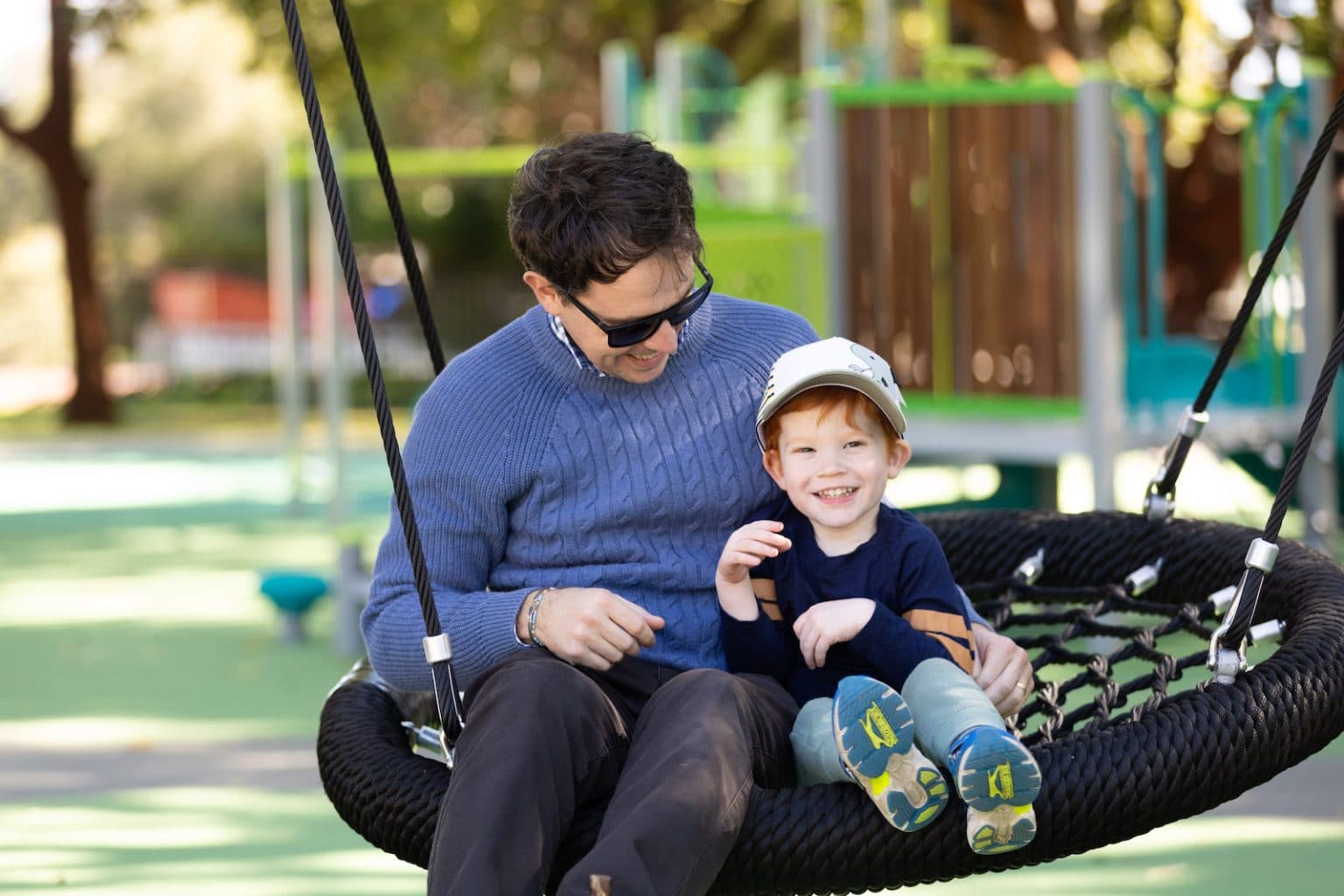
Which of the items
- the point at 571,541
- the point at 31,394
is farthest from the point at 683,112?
the point at 31,394

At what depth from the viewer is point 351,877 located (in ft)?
11.0

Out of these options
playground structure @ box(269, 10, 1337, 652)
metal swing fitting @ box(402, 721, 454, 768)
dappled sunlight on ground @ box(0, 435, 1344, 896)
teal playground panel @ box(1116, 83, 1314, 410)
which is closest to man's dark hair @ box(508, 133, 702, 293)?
metal swing fitting @ box(402, 721, 454, 768)

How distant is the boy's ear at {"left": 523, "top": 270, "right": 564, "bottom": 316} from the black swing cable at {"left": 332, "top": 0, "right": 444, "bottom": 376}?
0.67 ft

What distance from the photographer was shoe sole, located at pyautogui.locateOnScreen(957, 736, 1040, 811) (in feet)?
5.98

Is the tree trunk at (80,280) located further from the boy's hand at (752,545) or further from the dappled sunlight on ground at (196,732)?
the boy's hand at (752,545)

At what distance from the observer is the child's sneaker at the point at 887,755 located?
184cm

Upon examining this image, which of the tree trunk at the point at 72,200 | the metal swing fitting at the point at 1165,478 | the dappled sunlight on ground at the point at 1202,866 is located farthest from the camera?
the tree trunk at the point at 72,200

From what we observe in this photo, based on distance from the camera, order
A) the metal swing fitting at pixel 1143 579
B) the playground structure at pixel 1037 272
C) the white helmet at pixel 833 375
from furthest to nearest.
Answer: the playground structure at pixel 1037 272, the metal swing fitting at pixel 1143 579, the white helmet at pixel 833 375

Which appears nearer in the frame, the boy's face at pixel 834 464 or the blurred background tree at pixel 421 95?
the boy's face at pixel 834 464

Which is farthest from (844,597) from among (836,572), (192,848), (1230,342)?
(192,848)

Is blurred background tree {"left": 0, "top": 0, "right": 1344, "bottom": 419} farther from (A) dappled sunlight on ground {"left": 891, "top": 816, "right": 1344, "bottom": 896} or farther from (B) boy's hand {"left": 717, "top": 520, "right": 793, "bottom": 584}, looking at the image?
(A) dappled sunlight on ground {"left": 891, "top": 816, "right": 1344, "bottom": 896}

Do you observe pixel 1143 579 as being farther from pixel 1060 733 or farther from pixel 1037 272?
pixel 1037 272

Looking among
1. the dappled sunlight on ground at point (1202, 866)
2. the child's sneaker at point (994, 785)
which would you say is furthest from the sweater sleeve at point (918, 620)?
the dappled sunlight on ground at point (1202, 866)

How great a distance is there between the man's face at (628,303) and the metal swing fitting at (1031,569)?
94 cm
